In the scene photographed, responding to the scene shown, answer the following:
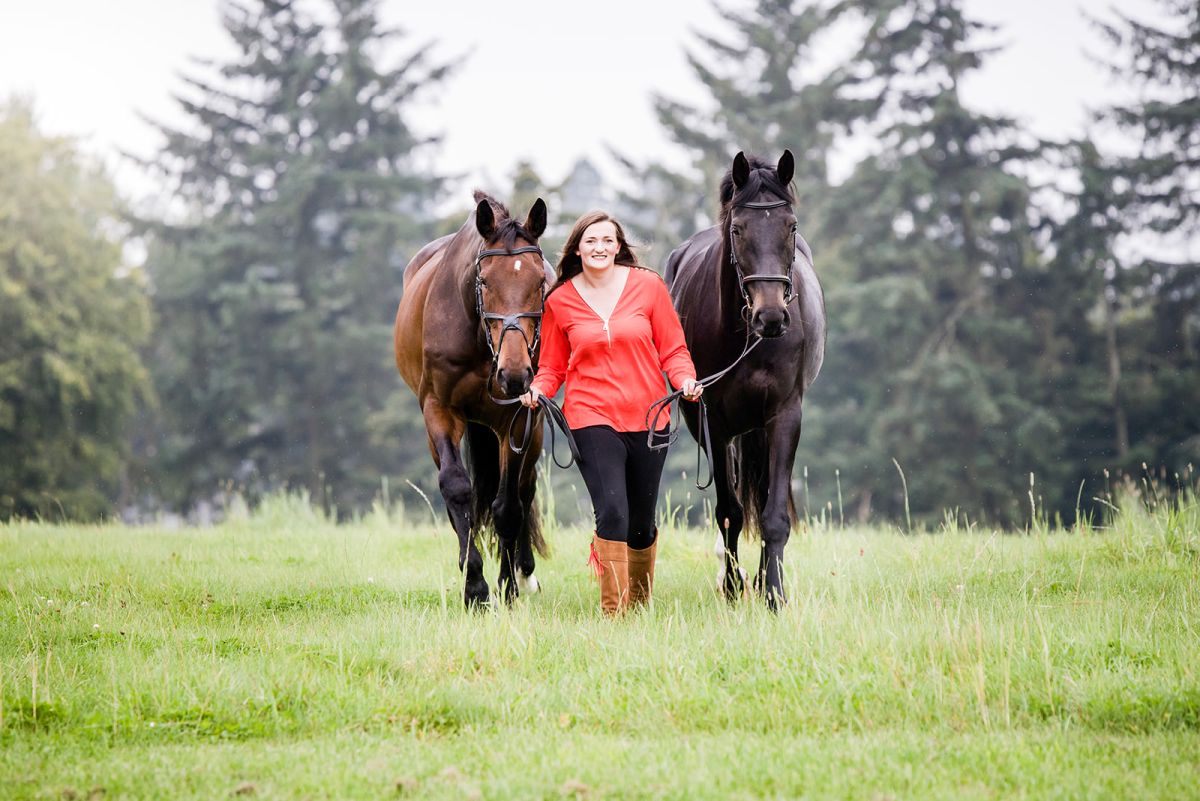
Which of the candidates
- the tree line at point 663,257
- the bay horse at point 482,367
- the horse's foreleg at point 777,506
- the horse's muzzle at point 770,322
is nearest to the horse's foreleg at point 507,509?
the bay horse at point 482,367

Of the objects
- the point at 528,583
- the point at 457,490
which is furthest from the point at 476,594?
the point at 528,583

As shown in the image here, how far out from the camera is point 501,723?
420 centimetres

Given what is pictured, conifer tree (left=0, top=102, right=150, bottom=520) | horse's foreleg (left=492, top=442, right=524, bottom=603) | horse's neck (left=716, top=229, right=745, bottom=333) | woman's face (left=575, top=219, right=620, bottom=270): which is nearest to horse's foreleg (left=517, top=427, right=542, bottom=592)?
horse's foreleg (left=492, top=442, right=524, bottom=603)

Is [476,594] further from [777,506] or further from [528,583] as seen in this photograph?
[777,506]

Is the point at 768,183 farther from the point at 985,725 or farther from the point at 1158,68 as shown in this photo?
the point at 1158,68

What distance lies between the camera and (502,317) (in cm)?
585

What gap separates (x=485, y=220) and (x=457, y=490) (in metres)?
1.58

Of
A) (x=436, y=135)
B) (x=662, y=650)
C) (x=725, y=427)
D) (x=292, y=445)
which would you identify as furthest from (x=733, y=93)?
(x=662, y=650)

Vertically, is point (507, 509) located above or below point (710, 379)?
below

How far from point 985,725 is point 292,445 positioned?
27197mm

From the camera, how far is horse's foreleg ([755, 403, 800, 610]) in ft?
19.8

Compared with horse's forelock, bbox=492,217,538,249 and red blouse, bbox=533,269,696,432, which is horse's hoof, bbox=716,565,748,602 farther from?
horse's forelock, bbox=492,217,538,249

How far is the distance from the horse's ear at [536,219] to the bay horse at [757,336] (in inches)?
41.4

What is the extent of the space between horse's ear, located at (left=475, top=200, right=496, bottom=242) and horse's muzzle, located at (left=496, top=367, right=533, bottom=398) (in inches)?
37.4
